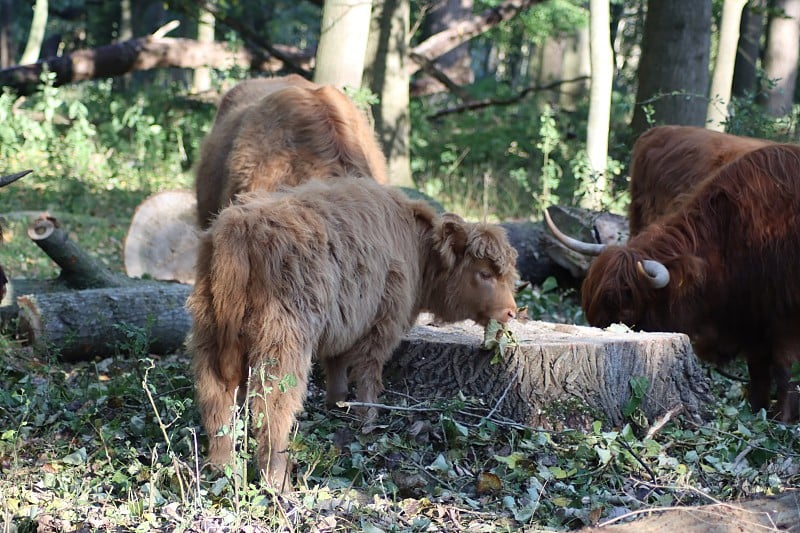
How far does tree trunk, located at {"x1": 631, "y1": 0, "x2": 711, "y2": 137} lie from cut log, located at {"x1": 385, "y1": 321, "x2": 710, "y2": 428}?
597 centimetres

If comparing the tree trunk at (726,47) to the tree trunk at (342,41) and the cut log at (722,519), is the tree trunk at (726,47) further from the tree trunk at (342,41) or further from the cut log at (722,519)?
the cut log at (722,519)

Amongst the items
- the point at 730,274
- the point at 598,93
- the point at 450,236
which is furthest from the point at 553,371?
the point at 598,93

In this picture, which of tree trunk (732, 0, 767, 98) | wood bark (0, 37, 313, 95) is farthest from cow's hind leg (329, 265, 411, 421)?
tree trunk (732, 0, 767, 98)

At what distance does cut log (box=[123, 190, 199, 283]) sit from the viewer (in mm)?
9914

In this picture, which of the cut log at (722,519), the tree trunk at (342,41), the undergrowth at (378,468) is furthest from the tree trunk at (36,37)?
the cut log at (722,519)

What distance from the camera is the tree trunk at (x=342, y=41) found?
33.5 feet

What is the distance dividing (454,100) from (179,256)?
11.0 meters

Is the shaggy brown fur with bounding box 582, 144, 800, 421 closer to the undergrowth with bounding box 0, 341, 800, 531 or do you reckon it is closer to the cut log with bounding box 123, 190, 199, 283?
the undergrowth with bounding box 0, 341, 800, 531

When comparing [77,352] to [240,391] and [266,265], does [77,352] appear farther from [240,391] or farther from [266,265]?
[266,265]

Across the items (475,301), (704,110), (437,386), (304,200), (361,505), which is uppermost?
(704,110)

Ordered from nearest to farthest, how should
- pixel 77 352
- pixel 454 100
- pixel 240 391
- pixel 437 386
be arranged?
pixel 240 391
pixel 437 386
pixel 77 352
pixel 454 100

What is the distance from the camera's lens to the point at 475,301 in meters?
5.76

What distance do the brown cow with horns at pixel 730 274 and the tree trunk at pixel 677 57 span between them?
179 inches

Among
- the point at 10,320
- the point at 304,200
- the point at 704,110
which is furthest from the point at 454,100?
the point at 304,200
